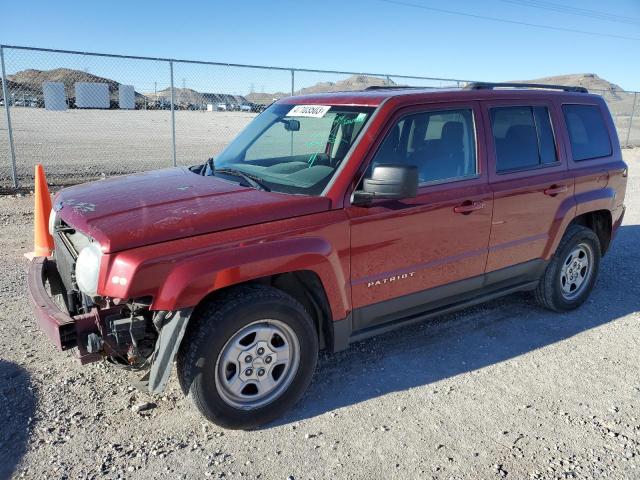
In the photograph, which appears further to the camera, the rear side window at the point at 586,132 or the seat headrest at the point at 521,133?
the rear side window at the point at 586,132

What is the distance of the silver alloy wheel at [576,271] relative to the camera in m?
4.89

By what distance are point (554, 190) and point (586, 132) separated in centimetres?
89

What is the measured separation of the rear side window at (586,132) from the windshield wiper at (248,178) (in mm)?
2839

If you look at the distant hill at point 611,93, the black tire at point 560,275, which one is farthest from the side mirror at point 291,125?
Result: the distant hill at point 611,93

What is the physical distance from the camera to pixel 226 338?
2.92m

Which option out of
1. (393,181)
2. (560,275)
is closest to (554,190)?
(560,275)

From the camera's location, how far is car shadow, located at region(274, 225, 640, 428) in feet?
11.8

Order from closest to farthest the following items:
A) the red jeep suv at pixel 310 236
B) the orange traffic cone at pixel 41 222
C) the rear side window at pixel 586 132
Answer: the red jeep suv at pixel 310 236 → the rear side window at pixel 586 132 → the orange traffic cone at pixel 41 222

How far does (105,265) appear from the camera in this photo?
2.63m

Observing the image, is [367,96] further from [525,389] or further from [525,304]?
[525,304]

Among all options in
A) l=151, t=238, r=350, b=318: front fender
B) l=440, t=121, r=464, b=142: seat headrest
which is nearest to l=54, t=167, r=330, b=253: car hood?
l=151, t=238, r=350, b=318: front fender

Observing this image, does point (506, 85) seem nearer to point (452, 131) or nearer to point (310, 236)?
point (452, 131)

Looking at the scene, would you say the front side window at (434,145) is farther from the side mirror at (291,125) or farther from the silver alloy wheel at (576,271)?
the silver alloy wheel at (576,271)

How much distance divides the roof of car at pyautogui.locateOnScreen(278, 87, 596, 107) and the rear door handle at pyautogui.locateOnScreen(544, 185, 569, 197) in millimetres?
778
